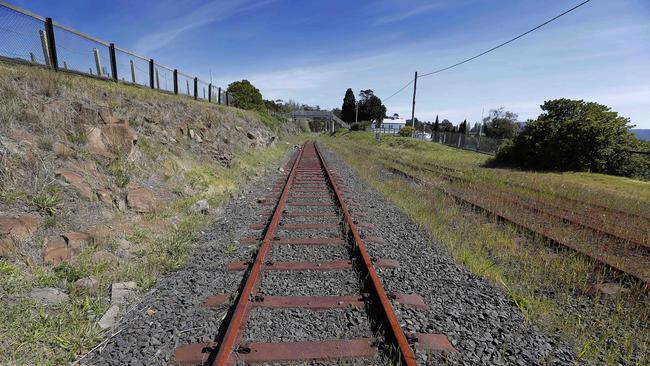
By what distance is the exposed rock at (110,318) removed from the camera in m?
2.98

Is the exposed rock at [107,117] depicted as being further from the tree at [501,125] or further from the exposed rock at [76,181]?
the tree at [501,125]

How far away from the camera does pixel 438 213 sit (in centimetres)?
712

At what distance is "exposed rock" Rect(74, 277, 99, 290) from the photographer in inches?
136

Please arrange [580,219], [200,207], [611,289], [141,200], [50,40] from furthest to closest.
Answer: [50,40] → [580,219] → [200,207] → [141,200] → [611,289]

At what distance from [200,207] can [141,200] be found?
1.12 meters

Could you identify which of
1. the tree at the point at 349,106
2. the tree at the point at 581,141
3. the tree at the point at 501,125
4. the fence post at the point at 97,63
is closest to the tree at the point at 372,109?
the tree at the point at 349,106

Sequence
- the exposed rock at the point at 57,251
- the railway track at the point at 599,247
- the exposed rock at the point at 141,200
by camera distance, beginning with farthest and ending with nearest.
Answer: the exposed rock at the point at 141,200, the railway track at the point at 599,247, the exposed rock at the point at 57,251

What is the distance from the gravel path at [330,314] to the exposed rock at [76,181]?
194cm

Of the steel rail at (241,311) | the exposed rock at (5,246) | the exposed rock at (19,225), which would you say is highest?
the exposed rock at (19,225)

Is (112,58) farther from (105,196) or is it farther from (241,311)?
(241,311)

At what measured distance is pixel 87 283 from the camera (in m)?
3.49

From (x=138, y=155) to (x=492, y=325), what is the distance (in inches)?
285

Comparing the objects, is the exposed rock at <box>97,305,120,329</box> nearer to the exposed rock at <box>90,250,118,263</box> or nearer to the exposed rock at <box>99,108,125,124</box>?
the exposed rock at <box>90,250,118,263</box>

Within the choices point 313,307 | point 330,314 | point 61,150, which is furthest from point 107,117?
point 330,314
